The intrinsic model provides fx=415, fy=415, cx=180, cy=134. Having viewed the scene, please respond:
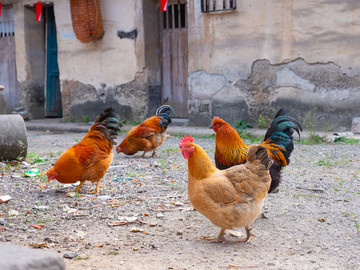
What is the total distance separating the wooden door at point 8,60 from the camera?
13000 millimetres

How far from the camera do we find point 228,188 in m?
3.29

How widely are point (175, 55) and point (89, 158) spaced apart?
21.9 ft

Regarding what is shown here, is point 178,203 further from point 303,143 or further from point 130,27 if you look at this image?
point 130,27

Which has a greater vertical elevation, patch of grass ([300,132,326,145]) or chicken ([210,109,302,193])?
chicken ([210,109,302,193])

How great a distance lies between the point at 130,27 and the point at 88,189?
6570 mm

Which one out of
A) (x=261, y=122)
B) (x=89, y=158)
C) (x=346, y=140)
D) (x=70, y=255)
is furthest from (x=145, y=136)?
(x=346, y=140)

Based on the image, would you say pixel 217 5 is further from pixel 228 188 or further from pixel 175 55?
pixel 228 188

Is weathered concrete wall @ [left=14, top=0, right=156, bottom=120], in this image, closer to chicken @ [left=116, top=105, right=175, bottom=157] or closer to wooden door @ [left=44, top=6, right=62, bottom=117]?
wooden door @ [left=44, top=6, right=62, bottom=117]

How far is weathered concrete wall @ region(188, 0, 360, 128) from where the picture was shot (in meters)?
8.27

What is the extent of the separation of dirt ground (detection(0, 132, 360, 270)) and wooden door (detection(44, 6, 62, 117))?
7508 mm

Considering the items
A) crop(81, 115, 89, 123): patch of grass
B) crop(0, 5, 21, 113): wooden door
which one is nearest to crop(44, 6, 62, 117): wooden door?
crop(0, 5, 21, 113): wooden door

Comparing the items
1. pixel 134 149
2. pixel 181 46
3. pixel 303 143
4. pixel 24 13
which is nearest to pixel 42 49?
pixel 24 13

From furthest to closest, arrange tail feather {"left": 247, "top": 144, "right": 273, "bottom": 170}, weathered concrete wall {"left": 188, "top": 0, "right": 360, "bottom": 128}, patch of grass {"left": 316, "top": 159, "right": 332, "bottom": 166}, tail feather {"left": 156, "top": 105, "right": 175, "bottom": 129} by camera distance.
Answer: weathered concrete wall {"left": 188, "top": 0, "right": 360, "bottom": 128}
tail feather {"left": 156, "top": 105, "right": 175, "bottom": 129}
patch of grass {"left": 316, "top": 159, "right": 332, "bottom": 166}
tail feather {"left": 247, "top": 144, "right": 273, "bottom": 170}

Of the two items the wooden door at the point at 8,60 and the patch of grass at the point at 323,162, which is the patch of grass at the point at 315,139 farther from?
the wooden door at the point at 8,60
